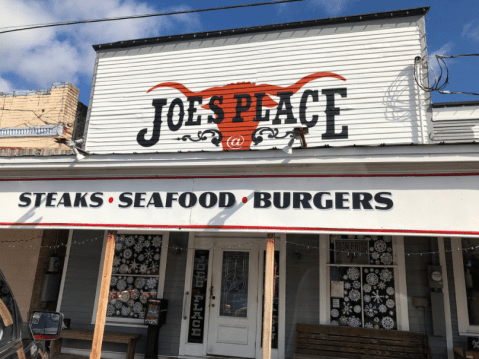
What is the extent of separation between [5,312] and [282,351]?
5536 millimetres

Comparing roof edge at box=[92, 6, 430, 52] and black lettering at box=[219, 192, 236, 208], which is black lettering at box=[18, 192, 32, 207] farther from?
roof edge at box=[92, 6, 430, 52]

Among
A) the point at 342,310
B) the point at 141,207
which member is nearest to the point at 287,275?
the point at 342,310

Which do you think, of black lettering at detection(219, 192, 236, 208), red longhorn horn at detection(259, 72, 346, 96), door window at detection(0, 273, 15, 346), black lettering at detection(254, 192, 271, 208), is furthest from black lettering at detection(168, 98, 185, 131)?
door window at detection(0, 273, 15, 346)

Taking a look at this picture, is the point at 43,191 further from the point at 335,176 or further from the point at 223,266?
the point at 335,176

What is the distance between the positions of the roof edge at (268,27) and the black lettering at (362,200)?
15.8 feet

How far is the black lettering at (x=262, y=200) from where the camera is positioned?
5539mm

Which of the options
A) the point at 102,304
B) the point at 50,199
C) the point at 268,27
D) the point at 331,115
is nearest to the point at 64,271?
the point at 50,199

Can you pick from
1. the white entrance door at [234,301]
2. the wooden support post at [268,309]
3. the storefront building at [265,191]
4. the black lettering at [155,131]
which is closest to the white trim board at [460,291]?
the storefront building at [265,191]

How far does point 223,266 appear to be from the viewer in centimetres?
787

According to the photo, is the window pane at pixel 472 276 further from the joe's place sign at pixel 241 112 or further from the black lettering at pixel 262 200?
the black lettering at pixel 262 200

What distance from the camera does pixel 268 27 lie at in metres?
8.70

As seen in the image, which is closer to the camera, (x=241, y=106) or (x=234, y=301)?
(x=234, y=301)

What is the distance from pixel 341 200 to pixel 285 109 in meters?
3.46

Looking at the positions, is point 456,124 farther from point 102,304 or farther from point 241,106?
point 102,304
